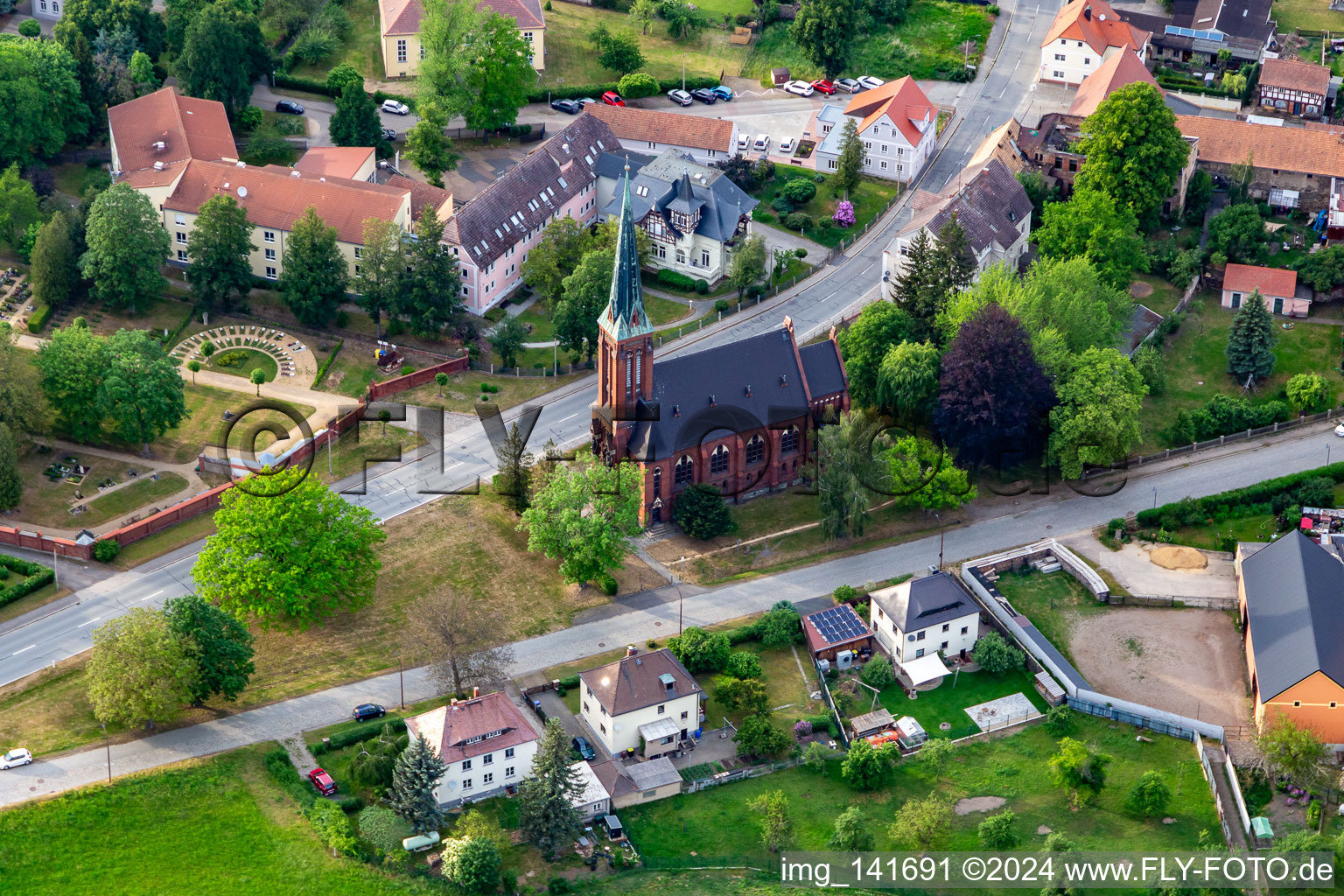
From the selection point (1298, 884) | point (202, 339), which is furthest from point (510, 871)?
point (202, 339)

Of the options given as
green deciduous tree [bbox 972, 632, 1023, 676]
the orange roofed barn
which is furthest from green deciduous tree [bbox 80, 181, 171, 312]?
the orange roofed barn

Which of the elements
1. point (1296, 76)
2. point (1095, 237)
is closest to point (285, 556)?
point (1095, 237)

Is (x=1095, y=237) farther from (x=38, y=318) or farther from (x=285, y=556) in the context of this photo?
(x=38, y=318)

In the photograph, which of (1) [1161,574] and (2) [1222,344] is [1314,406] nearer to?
(2) [1222,344]

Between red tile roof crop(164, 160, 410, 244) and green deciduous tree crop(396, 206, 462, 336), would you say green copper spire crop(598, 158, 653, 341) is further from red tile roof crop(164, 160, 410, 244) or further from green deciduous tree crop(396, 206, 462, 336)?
red tile roof crop(164, 160, 410, 244)

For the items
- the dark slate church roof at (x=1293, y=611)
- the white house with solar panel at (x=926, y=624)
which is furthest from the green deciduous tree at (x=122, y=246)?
the dark slate church roof at (x=1293, y=611)

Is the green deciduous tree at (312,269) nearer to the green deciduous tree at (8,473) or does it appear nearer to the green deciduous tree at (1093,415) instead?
the green deciduous tree at (8,473)
